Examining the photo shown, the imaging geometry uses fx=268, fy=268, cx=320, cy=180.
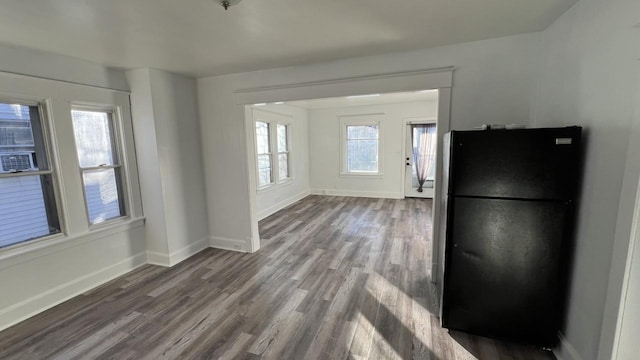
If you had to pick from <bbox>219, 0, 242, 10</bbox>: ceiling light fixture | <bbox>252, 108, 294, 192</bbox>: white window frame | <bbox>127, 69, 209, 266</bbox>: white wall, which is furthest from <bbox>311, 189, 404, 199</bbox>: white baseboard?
<bbox>219, 0, 242, 10</bbox>: ceiling light fixture

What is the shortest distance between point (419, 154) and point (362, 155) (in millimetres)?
1452

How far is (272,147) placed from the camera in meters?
5.81

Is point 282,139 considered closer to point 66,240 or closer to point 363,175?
point 363,175

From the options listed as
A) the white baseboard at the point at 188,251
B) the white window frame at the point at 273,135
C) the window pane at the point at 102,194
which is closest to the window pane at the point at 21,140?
the window pane at the point at 102,194

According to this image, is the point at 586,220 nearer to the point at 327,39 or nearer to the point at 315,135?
the point at 327,39

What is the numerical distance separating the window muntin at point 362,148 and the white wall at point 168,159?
4373mm

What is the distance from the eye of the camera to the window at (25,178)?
94.1 inches

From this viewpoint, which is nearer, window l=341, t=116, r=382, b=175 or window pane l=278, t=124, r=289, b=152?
window pane l=278, t=124, r=289, b=152

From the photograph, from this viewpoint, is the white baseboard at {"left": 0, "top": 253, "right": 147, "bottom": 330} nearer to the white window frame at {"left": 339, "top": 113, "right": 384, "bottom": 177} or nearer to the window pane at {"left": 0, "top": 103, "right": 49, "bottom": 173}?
the window pane at {"left": 0, "top": 103, "right": 49, "bottom": 173}

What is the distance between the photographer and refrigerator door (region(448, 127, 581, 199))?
173 cm

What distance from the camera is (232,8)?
1.77 metres

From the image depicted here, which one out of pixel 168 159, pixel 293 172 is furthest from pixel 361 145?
pixel 168 159

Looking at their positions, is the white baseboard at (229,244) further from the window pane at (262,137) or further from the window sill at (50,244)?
the window pane at (262,137)

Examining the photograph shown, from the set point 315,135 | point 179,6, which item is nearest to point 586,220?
point 179,6
